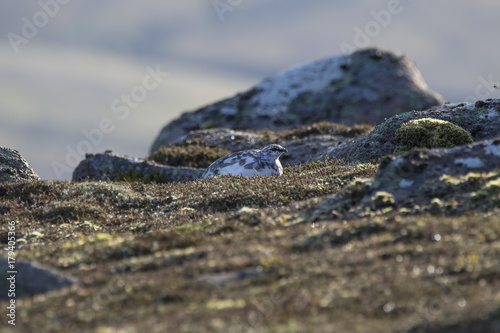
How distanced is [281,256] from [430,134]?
14.5m

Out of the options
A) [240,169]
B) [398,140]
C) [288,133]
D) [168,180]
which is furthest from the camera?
[288,133]

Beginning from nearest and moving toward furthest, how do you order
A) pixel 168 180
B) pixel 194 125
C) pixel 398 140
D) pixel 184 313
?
1. pixel 184 313
2. pixel 398 140
3. pixel 168 180
4. pixel 194 125

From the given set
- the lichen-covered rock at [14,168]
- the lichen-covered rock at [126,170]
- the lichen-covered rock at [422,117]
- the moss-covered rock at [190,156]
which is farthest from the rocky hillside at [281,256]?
the moss-covered rock at [190,156]

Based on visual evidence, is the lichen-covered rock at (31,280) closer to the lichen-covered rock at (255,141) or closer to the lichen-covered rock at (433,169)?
the lichen-covered rock at (433,169)

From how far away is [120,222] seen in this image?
1722 cm

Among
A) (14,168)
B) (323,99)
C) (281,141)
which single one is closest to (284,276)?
(14,168)

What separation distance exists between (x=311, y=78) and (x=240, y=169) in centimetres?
3382

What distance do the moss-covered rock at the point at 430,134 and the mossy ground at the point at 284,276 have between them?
10.4 meters

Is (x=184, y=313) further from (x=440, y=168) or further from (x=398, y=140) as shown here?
(x=398, y=140)

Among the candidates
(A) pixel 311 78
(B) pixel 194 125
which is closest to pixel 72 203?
(B) pixel 194 125

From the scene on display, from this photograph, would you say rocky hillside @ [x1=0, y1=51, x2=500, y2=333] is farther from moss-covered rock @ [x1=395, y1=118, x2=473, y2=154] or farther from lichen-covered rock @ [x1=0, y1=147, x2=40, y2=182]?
lichen-covered rock @ [x1=0, y1=147, x2=40, y2=182]

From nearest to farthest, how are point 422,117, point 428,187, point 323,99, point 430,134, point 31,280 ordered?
point 31,280 → point 428,187 → point 430,134 → point 422,117 → point 323,99

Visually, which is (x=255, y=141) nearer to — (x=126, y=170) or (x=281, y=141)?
(x=281, y=141)

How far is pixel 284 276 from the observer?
9.00 m
